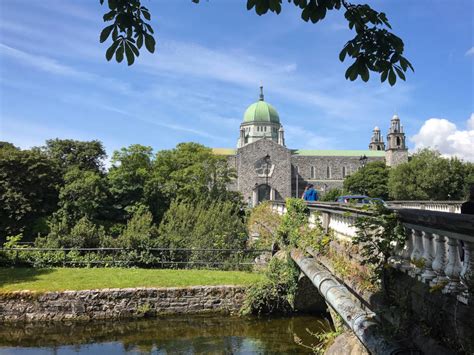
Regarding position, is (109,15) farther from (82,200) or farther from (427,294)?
(82,200)

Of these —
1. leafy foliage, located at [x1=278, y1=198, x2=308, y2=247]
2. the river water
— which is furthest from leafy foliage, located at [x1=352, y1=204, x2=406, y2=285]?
the river water

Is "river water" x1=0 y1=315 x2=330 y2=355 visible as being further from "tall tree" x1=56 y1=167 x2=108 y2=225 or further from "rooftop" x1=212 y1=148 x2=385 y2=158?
"rooftop" x1=212 y1=148 x2=385 y2=158

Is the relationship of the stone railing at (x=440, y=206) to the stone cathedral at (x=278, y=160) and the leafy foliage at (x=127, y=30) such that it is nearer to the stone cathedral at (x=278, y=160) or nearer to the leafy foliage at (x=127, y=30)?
the leafy foliage at (x=127, y=30)

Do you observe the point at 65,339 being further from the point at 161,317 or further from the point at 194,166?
the point at 194,166

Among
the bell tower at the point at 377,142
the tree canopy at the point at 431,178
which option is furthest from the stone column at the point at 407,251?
the bell tower at the point at 377,142

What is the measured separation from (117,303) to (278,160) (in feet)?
176

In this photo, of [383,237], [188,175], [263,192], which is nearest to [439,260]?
[383,237]

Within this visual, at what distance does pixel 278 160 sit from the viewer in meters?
65.7

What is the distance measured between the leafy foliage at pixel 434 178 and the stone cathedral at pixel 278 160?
534 inches

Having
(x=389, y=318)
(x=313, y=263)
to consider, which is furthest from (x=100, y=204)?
Answer: (x=389, y=318)

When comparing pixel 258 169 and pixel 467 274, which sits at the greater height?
pixel 258 169

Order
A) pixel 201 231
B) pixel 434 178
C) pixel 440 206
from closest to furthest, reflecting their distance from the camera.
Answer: pixel 440 206 → pixel 201 231 → pixel 434 178

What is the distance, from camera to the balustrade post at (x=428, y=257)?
367 cm

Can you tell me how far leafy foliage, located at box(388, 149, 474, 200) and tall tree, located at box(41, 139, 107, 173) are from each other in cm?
3487
